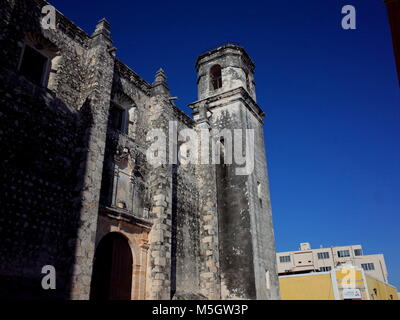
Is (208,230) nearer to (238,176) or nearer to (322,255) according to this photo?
(238,176)

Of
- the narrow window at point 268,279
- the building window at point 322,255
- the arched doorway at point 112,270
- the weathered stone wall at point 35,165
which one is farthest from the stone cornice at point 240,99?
the building window at point 322,255

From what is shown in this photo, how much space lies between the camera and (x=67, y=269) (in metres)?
7.72

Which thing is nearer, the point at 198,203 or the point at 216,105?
the point at 198,203

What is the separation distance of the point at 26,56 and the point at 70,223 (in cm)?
437

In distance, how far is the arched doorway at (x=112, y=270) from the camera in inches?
371

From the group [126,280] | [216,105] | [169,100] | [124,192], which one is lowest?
[126,280]

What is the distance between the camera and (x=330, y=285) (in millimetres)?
23219

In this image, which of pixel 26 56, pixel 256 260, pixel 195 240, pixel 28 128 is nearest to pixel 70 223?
pixel 28 128

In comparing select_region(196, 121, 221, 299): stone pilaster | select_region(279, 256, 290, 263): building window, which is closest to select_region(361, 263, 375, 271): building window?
select_region(279, 256, 290, 263): building window

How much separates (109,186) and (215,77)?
9657mm

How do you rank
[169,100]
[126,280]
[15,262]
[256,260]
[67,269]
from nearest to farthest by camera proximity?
[15,262], [67,269], [126,280], [256,260], [169,100]

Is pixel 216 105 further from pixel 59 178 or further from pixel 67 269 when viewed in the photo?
pixel 67 269

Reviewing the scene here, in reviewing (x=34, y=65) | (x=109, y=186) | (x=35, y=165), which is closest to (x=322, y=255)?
(x=109, y=186)

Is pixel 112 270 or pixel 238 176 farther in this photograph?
pixel 238 176
